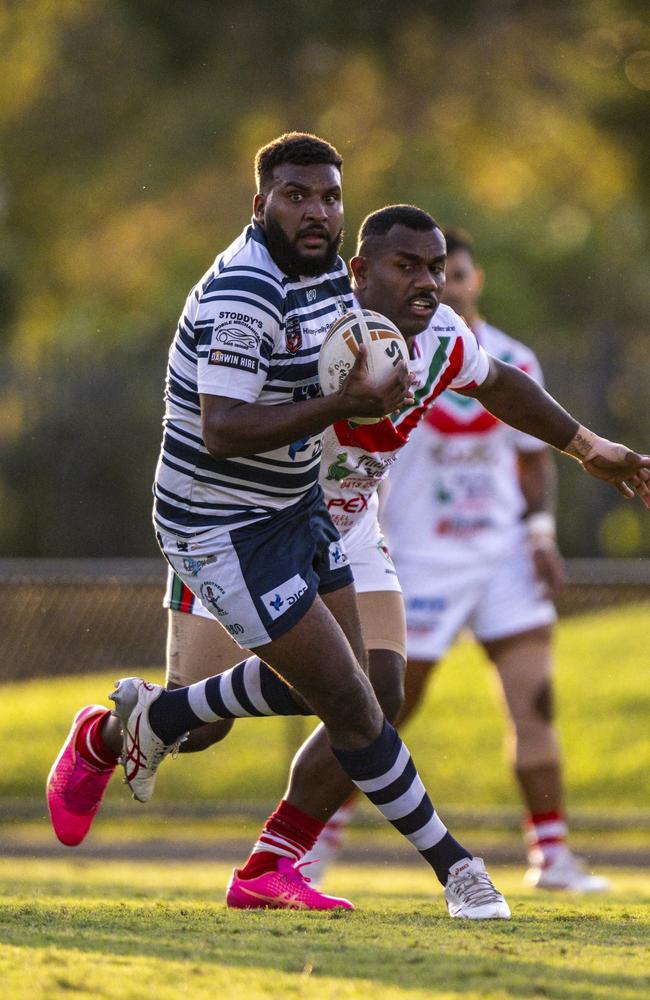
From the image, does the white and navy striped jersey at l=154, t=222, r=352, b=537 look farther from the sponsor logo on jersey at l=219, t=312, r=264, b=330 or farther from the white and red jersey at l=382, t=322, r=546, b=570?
the white and red jersey at l=382, t=322, r=546, b=570

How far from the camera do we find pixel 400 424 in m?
5.58

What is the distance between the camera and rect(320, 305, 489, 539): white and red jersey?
5.44m

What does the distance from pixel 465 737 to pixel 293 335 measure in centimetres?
747

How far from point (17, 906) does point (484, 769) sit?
641 centimetres

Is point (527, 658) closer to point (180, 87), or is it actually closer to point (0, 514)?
point (0, 514)

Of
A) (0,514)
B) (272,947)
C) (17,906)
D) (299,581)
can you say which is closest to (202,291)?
(299,581)

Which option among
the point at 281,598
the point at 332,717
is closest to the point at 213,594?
the point at 281,598

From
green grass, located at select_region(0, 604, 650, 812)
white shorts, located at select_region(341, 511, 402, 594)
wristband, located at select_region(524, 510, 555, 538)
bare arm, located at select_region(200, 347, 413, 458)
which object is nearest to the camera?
bare arm, located at select_region(200, 347, 413, 458)

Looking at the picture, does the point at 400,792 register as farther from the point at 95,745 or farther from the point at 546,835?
the point at 546,835

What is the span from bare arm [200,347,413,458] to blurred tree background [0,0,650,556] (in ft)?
43.3

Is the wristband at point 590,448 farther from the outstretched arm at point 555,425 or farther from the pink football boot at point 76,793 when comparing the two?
the pink football boot at point 76,793

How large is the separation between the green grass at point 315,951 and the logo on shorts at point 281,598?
918mm

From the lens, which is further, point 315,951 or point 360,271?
point 360,271

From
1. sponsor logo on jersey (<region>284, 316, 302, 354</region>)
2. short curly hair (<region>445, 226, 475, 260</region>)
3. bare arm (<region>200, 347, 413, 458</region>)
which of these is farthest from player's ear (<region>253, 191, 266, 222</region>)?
short curly hair (<region>445, 226, 475, 260</region>)
